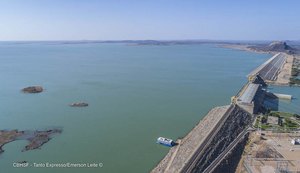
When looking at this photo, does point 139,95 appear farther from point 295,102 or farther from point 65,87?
point 295,102

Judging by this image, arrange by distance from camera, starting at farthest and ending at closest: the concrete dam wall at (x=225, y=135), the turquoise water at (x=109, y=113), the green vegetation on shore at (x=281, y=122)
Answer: the green vegetation on shore at (x=281, y=122), the turquoise water at (x=109, y=113), the concrete dam wall at (x=225, y=135)

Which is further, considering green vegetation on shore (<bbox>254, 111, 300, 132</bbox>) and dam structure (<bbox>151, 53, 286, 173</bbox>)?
green vegetation on shore (<bbox>254, 111, 300, 132</bbox>)

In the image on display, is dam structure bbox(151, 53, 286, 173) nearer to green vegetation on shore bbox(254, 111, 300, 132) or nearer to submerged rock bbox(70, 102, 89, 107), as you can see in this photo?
green vegetation on shore bbox(254, 111, 300, 132)

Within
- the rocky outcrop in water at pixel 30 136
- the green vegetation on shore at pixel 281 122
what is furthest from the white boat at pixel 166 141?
the rocky outcrop in water at pixel 30 136

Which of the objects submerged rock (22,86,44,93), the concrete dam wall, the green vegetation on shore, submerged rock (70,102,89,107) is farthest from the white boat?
submerged rock (22,86,44,93)

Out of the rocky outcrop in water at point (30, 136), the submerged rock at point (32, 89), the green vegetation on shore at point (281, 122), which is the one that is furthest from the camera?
the submerged rock at point (32, 89)

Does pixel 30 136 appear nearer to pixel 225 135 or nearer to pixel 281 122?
pixel 225 135

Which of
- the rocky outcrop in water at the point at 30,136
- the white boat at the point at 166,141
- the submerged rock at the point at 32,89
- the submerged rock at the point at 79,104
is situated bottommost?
the rocky outcrop in water at the point at 30,136

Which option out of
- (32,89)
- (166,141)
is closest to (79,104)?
(32,89)

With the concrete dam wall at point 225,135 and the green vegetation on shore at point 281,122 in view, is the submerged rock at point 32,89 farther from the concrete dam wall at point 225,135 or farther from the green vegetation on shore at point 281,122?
the green vegetation on shore at point 281,122
